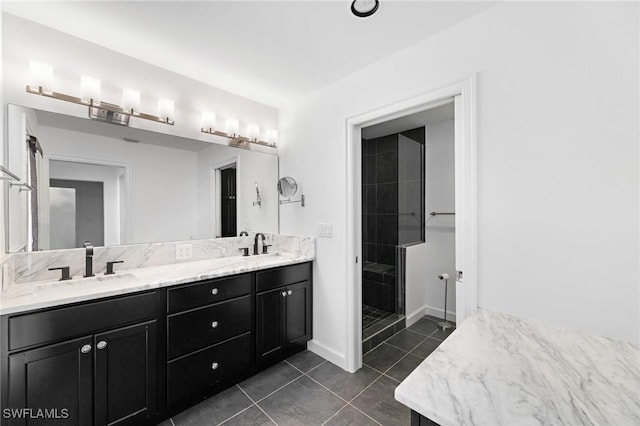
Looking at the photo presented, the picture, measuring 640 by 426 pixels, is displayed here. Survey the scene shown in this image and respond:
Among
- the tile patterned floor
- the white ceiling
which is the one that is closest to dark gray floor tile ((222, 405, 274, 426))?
the tile patterned floor

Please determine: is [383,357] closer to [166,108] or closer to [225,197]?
[225,197]

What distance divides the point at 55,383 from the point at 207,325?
0.74 meters

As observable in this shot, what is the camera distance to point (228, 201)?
102 inches

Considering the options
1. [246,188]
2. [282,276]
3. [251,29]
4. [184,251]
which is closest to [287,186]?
[246,188]

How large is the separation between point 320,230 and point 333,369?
1180 mm

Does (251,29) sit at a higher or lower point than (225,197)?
higher

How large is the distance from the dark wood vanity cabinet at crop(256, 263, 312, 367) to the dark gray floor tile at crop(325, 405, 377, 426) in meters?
0.72

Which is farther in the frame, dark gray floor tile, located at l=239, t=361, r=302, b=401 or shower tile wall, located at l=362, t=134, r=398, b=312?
shower tile wall, located at l=362, t=134, r=398, b=312

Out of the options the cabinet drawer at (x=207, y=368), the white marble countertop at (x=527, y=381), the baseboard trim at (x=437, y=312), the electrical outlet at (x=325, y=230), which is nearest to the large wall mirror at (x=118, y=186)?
the electrical outlet at (x=325, y=230)

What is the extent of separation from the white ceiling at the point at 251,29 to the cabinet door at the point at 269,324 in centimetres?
186

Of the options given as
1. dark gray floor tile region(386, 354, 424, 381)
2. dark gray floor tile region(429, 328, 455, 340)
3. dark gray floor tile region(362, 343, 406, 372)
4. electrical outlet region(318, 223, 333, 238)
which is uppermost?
electrical outlet region(318, 223, 333, 238)

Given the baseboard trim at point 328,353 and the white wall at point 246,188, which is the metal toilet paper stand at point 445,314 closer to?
the baseboard trim at point 328,353

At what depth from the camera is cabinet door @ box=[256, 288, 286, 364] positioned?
2113mm

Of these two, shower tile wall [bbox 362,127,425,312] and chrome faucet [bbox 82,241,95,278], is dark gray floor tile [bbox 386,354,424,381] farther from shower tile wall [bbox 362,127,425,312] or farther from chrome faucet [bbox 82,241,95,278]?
chrome faucet [bbox 82,241,95,278]
